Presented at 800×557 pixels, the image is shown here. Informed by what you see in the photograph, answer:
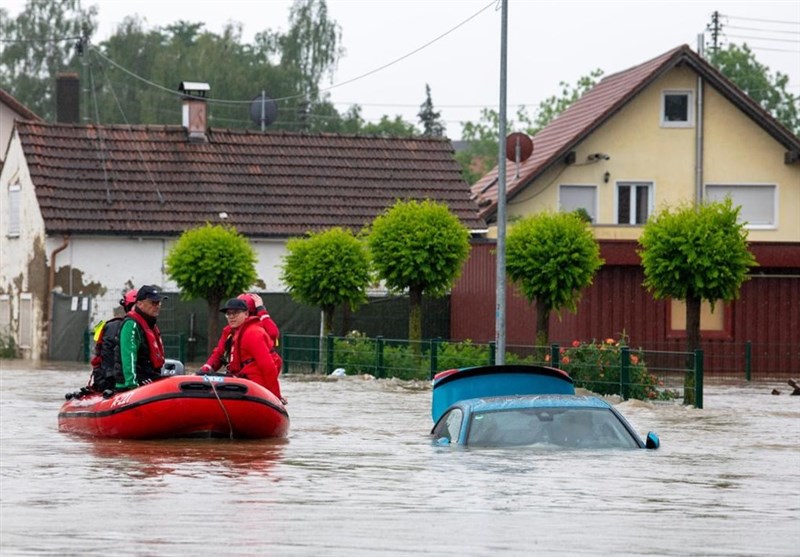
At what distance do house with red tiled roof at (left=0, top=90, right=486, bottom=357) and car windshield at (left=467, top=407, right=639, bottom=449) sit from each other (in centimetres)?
2884

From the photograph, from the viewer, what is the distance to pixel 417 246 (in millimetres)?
36250

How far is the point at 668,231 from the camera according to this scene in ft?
101

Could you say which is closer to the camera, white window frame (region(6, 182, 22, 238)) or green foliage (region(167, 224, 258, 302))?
green foliage (region(167, 224, 258, 302))

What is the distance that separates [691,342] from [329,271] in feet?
33.3

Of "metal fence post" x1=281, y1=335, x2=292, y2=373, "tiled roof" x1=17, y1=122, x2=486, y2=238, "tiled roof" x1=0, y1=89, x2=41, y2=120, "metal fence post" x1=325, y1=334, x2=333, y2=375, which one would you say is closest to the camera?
"metal fence post" x1=325, y1=334, x2=333, y2=375

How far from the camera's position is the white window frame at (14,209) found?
47.3 meters

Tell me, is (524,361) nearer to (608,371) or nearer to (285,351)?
(608,371)

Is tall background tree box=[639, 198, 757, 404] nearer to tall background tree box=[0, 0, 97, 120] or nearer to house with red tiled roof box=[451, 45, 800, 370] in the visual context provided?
house with red tiled roof box=[451, 45, 800, 370]

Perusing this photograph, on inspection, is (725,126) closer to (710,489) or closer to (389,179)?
(389,179)

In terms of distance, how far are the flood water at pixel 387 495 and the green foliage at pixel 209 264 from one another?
15.6 m

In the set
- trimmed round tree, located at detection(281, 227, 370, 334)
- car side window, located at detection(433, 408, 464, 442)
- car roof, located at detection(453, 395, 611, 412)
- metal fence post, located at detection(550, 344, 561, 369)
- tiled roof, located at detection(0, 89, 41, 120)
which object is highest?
tiled roof, located at detection(0, 89, 41, 120)

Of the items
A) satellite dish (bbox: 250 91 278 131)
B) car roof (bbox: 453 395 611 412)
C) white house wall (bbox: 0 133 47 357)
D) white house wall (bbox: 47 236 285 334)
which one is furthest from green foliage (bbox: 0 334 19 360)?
car roof (bbox: 453 395 611 412)

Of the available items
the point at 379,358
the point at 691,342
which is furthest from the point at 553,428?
the point at 379,358

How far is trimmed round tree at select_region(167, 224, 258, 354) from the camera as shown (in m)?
39.5
